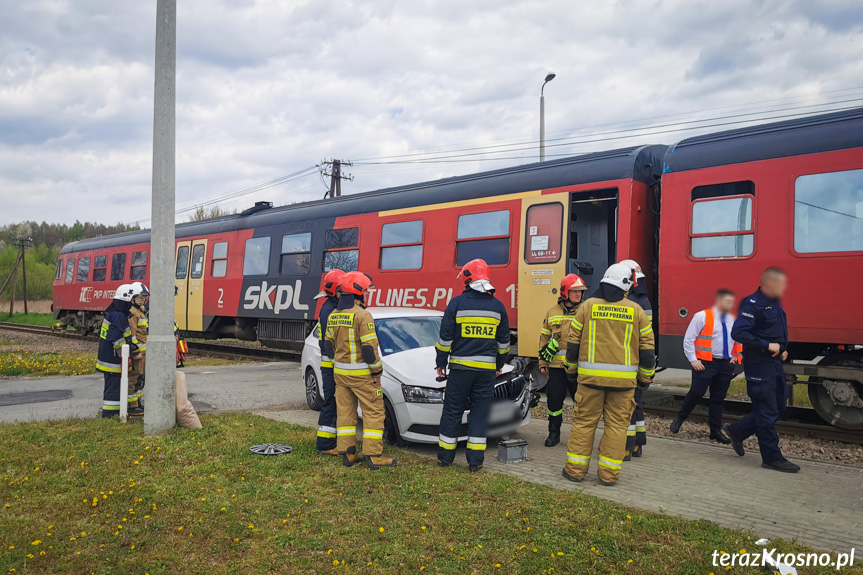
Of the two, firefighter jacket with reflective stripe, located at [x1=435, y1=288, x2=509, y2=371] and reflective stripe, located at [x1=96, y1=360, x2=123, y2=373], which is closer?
firefighter jacket with reflective stripe, located at [x1=435, y1=288, x2=509, y2=371]

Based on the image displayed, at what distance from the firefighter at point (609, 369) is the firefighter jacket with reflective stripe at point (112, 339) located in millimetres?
5490

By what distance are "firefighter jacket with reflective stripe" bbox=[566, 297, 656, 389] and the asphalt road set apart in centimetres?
527

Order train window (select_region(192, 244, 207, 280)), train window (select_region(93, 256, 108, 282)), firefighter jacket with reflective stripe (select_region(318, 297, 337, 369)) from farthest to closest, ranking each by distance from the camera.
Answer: train window (select_region(93, 256, 108, 282)), train window (select_region(192, 244, 207, 280)), firefighter jacket with reflective stripe (select_region(318, 297, 337, 369))

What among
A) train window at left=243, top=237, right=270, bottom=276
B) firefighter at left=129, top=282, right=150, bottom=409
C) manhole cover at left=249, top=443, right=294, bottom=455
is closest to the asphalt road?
firefighter at left=129, top=282, right=150, bottom=409

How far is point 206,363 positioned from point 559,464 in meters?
11.0

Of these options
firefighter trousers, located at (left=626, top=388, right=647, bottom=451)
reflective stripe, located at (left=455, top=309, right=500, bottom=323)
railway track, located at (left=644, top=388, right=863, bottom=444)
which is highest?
reflective stripe, located at (left=455, top=309, right=500, bottom=323)

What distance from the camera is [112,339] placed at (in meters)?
7.71

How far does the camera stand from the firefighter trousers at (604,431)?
529cm

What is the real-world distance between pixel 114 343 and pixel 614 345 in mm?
5878

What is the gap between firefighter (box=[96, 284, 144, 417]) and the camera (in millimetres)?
7730

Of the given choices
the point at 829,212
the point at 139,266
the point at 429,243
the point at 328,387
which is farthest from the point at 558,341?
the point at 139,266

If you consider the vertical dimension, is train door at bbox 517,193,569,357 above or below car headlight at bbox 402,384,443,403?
above

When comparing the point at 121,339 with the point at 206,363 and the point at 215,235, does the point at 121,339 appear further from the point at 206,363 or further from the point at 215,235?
the point at 215,235

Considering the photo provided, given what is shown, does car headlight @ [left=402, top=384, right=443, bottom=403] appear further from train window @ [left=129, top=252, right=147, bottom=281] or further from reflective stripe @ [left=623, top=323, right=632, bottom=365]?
train window @ [left=129, top=252, right=147, bottom=281]
